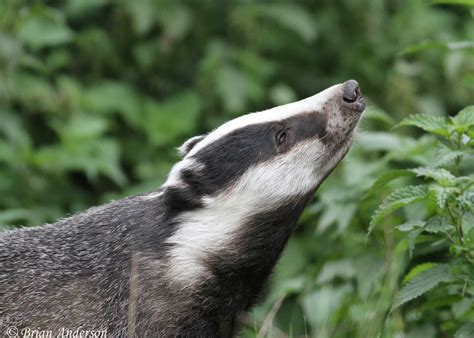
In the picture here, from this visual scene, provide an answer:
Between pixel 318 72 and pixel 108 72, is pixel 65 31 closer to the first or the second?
pixel 108 72

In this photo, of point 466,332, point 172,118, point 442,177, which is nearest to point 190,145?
point 442,177

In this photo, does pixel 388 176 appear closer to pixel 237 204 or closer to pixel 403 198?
pixel 403 198

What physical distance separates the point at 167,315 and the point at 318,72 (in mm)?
4309

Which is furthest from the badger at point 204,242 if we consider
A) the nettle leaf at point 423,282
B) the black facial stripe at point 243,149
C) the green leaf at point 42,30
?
the green leaf at point 42,30

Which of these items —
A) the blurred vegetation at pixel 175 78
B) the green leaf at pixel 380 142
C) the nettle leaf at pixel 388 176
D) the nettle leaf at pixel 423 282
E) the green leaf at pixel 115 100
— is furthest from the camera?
the green leaf at pixel 115 100

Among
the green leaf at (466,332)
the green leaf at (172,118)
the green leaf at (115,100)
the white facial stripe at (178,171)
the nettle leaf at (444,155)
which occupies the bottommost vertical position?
the green leaf at (172,118)

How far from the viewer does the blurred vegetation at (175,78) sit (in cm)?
686

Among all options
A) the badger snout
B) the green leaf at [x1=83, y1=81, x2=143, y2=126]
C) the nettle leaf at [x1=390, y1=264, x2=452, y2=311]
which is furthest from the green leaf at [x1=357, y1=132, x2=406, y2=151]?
the green leaf at [x1=83, y1=81, x2=143, y2=126]

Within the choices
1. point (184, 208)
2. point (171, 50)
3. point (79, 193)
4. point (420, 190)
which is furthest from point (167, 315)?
point (171, 50)

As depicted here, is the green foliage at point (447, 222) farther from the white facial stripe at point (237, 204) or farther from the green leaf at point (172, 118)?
the green leaf at point (172, 118)

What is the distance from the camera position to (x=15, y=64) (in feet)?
22.9

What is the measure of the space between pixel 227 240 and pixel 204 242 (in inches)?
4.2

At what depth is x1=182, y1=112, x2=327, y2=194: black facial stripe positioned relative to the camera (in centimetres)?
423

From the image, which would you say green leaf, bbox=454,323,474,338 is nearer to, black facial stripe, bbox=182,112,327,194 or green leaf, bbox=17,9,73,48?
black facial stripe, bbox=182,112,327,194
